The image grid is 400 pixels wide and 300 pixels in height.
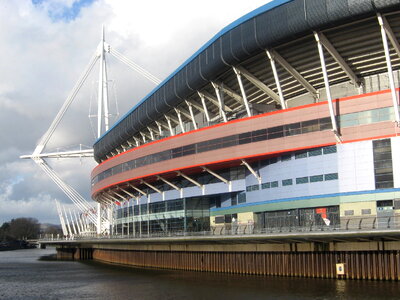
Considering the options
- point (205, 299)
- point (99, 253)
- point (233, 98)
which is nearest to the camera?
point (205, 299)

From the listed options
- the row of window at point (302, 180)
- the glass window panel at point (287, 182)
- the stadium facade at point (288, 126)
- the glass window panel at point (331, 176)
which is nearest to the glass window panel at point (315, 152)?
the stadium facade at point (288, 126)

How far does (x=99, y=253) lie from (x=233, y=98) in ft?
148

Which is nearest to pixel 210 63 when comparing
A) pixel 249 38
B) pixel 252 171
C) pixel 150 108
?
pixel 249 38

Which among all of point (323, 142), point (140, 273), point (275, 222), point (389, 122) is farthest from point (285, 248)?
point (140, 273)

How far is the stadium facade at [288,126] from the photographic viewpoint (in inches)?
1802

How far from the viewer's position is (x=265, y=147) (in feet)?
172

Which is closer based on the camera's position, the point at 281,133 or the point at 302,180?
the point at 302,180

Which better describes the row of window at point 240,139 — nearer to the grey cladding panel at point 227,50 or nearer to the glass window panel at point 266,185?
the glass window panel at point 266,185

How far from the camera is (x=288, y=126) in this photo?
5106 cm

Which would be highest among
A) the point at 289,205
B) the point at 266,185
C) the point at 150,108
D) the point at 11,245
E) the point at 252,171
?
the point at 150,108

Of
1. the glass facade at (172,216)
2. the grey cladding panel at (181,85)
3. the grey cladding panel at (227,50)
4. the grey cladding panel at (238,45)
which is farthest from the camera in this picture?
the glass facade at (172,216)

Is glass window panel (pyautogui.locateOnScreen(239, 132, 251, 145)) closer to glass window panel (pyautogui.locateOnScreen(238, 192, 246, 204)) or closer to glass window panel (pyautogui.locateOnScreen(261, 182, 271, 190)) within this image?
glass window panel (pyautogui.locateOnScreen(261, 182, 271, 190))

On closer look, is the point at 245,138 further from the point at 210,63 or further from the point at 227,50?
the point at 210,63

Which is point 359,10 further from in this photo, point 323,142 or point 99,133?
point 99,133
